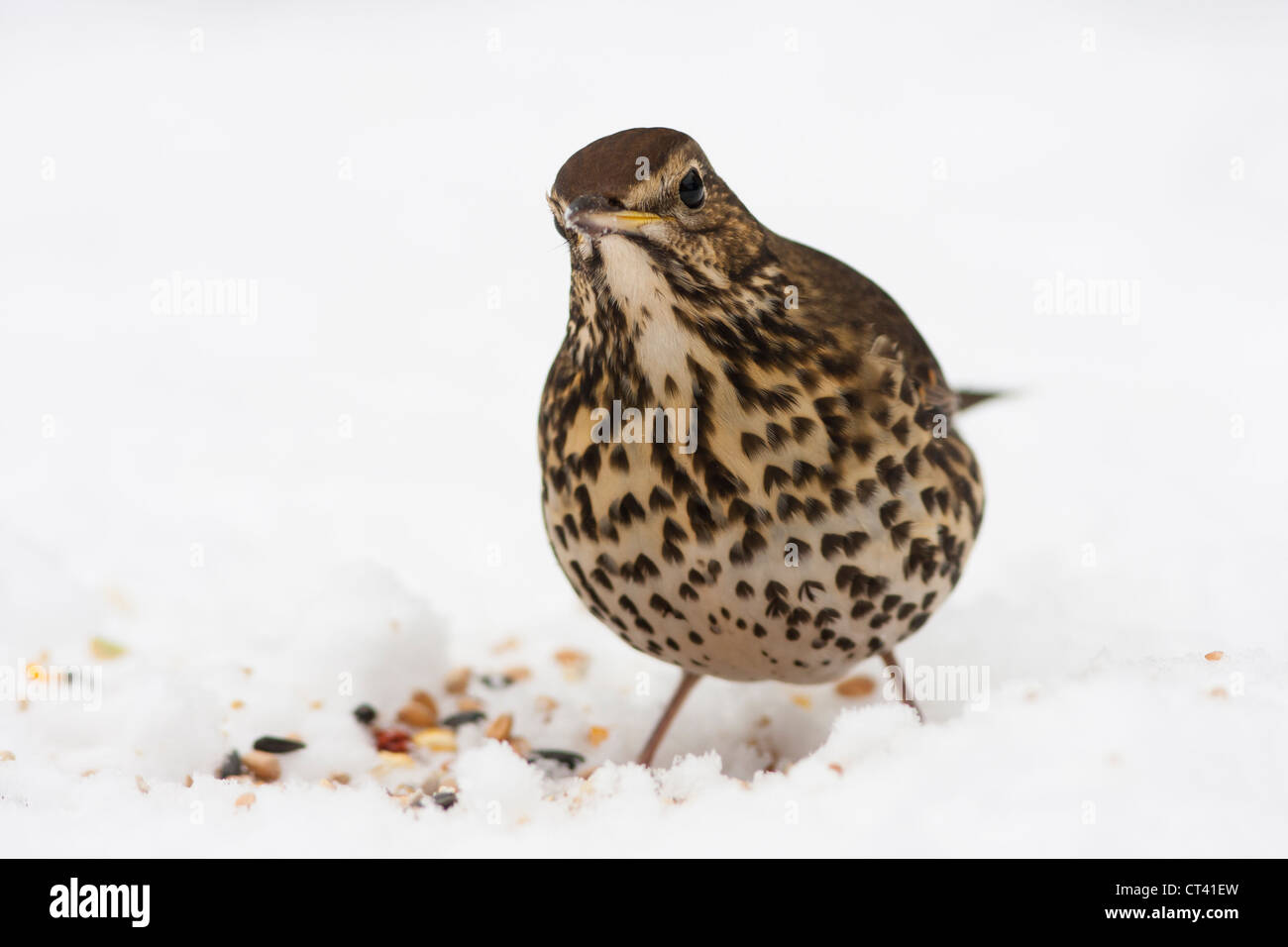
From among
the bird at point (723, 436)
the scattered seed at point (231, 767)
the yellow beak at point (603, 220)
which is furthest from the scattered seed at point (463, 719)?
the yellow beak at point (603, 220)

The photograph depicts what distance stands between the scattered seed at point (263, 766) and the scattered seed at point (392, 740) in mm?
234

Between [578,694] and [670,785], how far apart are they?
103 cm

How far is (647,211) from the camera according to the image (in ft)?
6.36

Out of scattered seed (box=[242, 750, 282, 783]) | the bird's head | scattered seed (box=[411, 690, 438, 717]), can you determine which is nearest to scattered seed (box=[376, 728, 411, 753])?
scattered seed (box=[411, 690, 438, 717])

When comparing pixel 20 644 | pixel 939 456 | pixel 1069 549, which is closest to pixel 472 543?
pixel 20 644

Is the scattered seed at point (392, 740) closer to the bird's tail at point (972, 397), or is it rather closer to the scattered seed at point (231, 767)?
the scattered seed at point (231, 767)

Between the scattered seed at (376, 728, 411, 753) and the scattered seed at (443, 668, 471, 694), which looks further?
the scattered seed at (443, 668, 471, 694)

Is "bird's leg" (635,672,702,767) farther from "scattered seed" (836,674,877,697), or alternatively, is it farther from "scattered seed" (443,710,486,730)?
"scattered seed" (836,674,877,697)

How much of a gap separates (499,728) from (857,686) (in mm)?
876

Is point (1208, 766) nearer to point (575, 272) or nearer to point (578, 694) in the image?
point (575, 272)

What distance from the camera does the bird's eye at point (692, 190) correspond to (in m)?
1.98

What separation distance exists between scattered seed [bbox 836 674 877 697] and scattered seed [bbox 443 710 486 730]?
2.78 ft

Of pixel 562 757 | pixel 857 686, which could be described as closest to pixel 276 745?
pixel 562 757

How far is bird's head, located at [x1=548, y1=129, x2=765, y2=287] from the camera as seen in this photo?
75.0 inches
